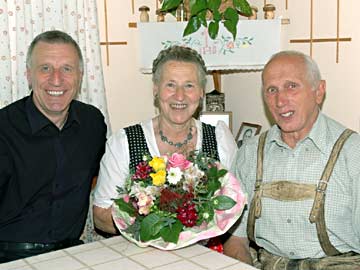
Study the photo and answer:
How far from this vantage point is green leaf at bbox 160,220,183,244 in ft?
5.08

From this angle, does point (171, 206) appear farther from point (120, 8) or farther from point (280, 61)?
point (120, 8)

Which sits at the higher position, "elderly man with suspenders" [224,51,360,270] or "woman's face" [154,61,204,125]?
"woman's face" [154,61,204,125]

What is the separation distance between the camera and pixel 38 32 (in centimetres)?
283

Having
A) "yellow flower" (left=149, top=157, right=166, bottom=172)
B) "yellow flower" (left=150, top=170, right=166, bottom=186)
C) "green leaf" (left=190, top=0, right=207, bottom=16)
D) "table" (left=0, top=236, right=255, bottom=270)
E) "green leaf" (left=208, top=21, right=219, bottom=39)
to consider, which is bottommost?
"table" (left=0, top=236, right=255, bottom=270)

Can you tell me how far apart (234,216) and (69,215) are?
921 mm

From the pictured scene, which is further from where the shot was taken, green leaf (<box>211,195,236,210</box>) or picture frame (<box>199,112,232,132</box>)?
picture frame (<box>199,112,232,132</box>)

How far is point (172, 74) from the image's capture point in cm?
213

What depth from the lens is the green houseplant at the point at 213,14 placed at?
2.96m

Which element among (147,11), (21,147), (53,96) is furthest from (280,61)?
(147,11)

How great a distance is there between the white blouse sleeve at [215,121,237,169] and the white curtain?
1.05 meters

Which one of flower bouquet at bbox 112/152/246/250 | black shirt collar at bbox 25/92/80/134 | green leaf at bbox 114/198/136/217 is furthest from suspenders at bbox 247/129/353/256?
black shirt collar at bbox 25/92/80/134

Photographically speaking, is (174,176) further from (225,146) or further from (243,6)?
(243,6)

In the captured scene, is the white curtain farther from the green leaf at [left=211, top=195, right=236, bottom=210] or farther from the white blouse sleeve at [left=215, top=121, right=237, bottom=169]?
the green leaf at [left=211, top=195, right=236, bottom=210]

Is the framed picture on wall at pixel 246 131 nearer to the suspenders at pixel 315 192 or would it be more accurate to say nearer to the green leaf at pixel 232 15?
the green leaf at pixel 232 15
